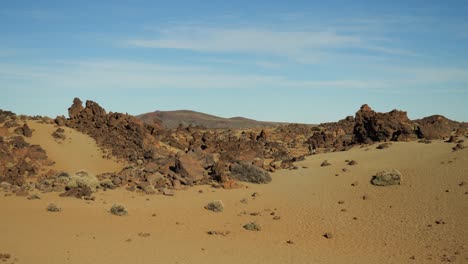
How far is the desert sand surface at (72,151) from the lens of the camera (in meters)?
39.0

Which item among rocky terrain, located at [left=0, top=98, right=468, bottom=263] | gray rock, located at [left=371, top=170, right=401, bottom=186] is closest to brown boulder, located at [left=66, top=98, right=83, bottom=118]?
rocky terrain, located at [left=0, top=98, right=468, bottom=263]

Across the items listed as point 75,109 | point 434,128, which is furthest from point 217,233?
point 75,109

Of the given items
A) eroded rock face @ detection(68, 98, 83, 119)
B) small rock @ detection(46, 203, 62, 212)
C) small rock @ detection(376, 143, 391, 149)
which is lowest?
small rock @ detection(46, 203, 62, 212)

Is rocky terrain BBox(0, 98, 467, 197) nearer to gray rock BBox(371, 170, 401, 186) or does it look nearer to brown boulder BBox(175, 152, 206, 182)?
brown boulder BBox(175, 152, 206, 182)

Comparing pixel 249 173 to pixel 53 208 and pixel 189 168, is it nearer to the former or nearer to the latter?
pixel 189 168

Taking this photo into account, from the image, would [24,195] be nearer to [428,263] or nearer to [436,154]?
[428,263]

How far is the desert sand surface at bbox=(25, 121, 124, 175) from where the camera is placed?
128 feet

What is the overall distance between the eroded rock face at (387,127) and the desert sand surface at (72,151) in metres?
22.5

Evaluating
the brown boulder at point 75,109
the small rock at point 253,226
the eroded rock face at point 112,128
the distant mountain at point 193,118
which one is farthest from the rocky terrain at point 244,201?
the distant mountain at point 193,118

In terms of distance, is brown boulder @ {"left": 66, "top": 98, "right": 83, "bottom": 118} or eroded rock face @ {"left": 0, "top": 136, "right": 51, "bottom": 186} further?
brown boulder @ {"left": 66, "top": 98, "right": 83, "bottom": 118}

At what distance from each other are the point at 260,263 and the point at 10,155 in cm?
2863

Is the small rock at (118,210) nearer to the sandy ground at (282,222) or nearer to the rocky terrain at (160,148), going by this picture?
the sandy ground at (282,222)

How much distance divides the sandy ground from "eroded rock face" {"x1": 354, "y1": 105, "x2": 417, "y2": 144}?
4049 millimetres

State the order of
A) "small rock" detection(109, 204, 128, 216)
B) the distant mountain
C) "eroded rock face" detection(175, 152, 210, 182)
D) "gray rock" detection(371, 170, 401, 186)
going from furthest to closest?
the distant mountain < "eroded rock face" detection(175, 152, 210, 182) < "gray rock" detection(371, 170, 401, 186) < "small rock" detection(109, 204, 128, 216)
